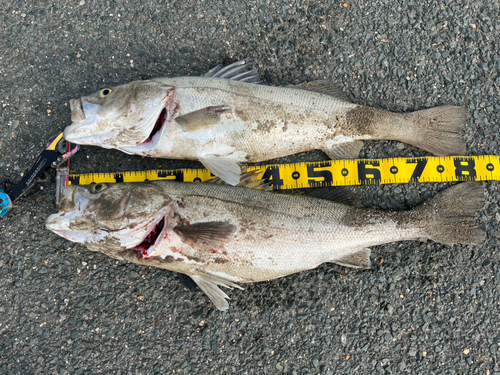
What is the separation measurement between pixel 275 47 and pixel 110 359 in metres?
3.66

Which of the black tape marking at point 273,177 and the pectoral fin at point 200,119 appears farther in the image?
the black tape marking at point 273,177

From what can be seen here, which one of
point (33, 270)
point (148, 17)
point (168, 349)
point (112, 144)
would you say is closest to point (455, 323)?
point (168, 349)

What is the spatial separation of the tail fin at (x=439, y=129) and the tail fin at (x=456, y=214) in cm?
42

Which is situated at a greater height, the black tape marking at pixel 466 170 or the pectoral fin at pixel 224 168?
the pectoral fin at pixel 224 168

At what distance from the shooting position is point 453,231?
3229 mm

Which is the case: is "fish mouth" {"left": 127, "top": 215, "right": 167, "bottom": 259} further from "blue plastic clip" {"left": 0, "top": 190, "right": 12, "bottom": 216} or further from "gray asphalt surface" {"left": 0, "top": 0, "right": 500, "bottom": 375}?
"blue plastic clip" {"left": 0, "top": 190, "right": 12, "bottom": 216}

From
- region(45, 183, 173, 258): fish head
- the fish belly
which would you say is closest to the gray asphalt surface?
the fish belly

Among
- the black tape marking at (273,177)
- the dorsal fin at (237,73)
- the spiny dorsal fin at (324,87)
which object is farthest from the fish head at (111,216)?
the spiny dorsal fin at (324,87)

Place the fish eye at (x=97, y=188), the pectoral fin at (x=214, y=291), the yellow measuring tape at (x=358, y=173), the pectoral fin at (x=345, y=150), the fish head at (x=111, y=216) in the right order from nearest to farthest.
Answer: the fish head at (x=111, y=216) < the fish eye at (x=97, y=188) < the pectoral fin at (x=214, y=291) < the pectoral fin at (x=345, y=150) < the yellow measuring tape at (x=358, y=173)

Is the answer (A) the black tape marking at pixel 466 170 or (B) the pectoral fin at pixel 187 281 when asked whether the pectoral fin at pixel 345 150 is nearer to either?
(A) the black tape marking at pixel 466 170

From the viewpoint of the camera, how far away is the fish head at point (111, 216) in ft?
9.31

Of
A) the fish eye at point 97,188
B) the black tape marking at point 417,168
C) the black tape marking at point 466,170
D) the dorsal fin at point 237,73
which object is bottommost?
the black tape marking at point 466,170

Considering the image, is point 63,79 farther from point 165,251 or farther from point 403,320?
point 403,320

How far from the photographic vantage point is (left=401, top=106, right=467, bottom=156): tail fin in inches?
136
